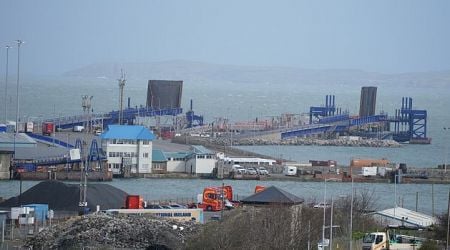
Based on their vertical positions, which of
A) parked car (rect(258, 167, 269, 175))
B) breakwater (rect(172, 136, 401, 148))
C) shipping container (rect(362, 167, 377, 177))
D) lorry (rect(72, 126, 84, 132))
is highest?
lorry (rect(72, 126, 84, 132))

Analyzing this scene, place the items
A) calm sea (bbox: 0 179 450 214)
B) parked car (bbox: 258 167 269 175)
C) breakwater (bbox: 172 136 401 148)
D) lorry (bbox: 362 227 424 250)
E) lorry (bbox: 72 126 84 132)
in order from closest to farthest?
lorry (bbox: 362 227 424 250) < calm sea (bbox: 0 179 450 214) < parked car (bbox: 258 167 269 175) < lorry (bbox: 72 126 84 132) < breakwater (bbox: 172 136 401 148)

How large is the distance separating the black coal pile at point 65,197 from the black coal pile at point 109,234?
76.8 inches

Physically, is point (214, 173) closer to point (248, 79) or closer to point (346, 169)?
point (346, 169)

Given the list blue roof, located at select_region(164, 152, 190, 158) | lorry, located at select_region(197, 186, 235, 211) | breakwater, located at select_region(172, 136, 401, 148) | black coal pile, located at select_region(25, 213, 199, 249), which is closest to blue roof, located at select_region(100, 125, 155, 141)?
blue roof, located at select_region(164, 152, 190, 158)

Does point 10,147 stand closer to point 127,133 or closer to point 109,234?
point 127,133

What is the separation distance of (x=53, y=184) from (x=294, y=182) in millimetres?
7813

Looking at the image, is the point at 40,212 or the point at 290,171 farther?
the point at 290,171

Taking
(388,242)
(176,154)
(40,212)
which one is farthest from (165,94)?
(388,242)

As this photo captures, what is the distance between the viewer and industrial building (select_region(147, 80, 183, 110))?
121 feet

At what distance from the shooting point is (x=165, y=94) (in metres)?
37.2

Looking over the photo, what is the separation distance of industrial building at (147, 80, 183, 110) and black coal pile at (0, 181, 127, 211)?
22.2m

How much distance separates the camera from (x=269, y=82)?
454 feet

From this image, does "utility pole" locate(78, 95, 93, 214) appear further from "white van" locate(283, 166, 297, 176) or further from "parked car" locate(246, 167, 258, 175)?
"white van" locate(283, 166, 297, 176)

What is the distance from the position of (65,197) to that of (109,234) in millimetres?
2635
